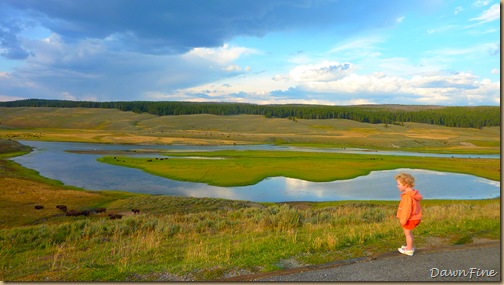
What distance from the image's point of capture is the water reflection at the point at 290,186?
1388 inches

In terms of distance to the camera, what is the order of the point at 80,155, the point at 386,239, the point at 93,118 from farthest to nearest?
the point at 93,118, the point at 80,155, the point at 386,239

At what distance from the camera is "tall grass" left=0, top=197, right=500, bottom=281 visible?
854 cm

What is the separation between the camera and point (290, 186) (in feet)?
131

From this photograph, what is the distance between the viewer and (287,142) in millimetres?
114812

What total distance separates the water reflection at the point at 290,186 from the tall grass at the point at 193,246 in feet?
58.9

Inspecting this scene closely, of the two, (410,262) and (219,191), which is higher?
(410,262)

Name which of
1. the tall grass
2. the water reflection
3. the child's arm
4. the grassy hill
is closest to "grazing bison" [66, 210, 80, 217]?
the tall grass

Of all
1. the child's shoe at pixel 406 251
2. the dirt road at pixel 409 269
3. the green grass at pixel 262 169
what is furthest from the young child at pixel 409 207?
the green grass at pixel 262 169

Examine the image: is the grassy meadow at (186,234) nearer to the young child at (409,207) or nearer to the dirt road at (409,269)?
the dirt road at (409,269)

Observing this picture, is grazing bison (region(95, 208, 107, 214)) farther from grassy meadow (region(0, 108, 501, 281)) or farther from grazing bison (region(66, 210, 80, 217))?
grazing bison (region(66, 210, 80, 217))

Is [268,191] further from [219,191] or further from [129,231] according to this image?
[129,231]

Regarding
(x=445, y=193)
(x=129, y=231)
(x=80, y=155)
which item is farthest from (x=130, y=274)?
(x=80, y=155)

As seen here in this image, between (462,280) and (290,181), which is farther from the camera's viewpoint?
(290,181)

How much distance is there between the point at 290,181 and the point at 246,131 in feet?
362
